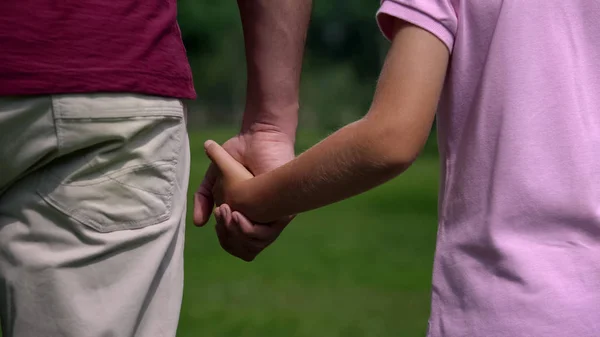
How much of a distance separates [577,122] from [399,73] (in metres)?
0.24

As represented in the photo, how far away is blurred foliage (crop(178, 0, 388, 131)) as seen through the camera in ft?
76.4

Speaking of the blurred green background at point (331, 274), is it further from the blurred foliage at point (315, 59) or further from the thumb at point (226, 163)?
the blurred foliage at point (315, 59)

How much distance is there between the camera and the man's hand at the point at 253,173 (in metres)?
2.15

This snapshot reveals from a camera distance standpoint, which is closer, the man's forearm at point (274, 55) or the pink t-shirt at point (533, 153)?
the pink t-shirt at point (533, 153)

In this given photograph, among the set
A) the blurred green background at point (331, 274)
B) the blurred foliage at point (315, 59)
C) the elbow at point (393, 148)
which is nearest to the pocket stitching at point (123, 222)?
the elbow at point (393, 148)

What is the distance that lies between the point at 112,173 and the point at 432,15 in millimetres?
552

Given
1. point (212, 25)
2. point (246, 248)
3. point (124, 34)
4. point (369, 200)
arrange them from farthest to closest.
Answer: point (212, 25) < point (369, 200) < point (246, 248) < point (124, 34)

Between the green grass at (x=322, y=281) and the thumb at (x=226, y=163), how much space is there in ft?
9.60

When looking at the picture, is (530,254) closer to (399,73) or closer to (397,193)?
(399,73)

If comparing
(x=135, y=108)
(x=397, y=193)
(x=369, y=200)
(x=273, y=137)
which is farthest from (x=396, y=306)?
(x=397, y=193)

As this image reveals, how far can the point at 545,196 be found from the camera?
4.84 ft

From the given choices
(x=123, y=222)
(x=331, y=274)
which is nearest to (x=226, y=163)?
(x=123, y=222)

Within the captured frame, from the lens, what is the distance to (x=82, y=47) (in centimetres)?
168

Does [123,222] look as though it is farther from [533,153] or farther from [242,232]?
[533,153]
